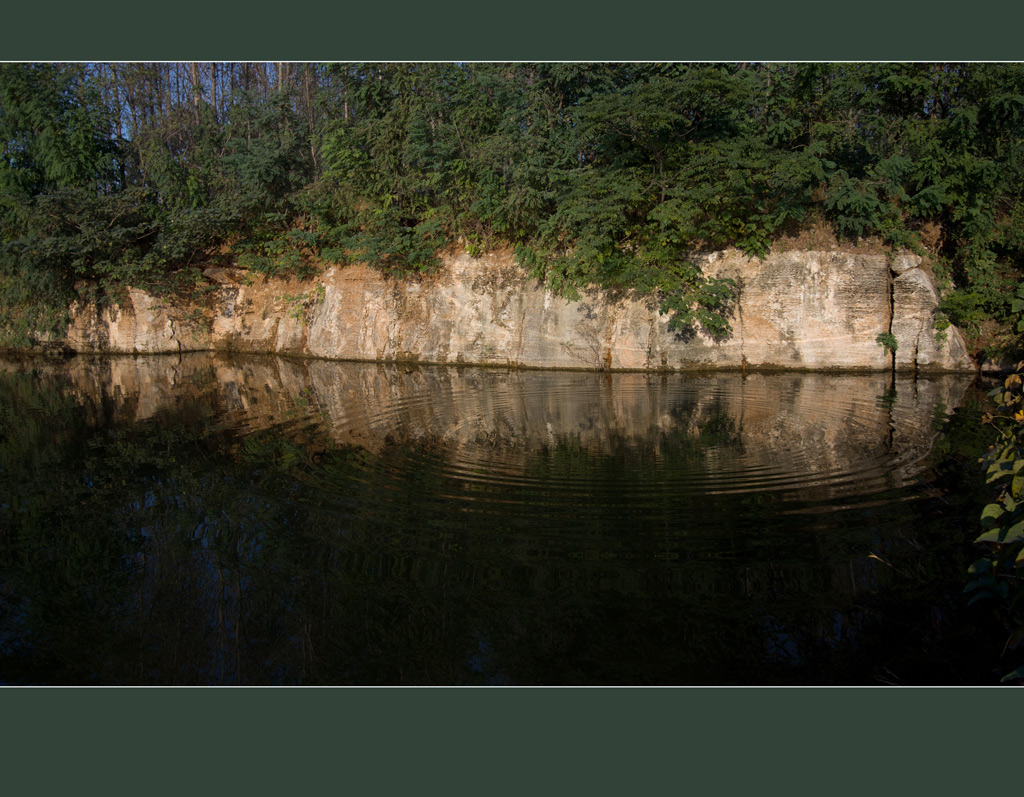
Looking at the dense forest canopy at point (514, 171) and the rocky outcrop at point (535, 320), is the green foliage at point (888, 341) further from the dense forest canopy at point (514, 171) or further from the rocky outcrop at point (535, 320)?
the dense forest canopy at point (514, 171)

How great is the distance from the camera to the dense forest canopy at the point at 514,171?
14.0m

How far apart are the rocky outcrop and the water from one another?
462 centimetres

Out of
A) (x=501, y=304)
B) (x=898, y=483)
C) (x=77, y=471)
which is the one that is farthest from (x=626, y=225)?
(x=77, y=471)

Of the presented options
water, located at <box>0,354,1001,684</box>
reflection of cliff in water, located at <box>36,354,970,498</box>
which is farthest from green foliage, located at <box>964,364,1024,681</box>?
reflection of cliff in water, located at <box>36,354,970,498</box>

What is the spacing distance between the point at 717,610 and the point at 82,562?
4342 millimetres

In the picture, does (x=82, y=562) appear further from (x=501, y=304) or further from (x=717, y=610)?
(x=501, y=304)

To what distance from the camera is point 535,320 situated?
16.3 meters

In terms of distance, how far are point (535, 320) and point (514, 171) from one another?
10.5 feet

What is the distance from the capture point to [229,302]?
21.0 meters

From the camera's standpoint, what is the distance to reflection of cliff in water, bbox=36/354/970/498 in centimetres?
746

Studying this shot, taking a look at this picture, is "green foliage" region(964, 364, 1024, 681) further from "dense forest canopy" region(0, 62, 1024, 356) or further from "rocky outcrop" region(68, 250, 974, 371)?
"rocky outcrop" region(68, 250, 974, 371)

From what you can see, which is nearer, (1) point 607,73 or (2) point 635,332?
(2) point 635,332

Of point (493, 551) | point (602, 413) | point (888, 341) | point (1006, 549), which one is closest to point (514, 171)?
point (602, 413)

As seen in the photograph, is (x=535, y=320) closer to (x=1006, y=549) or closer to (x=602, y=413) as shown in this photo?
(x=602, y=413)
